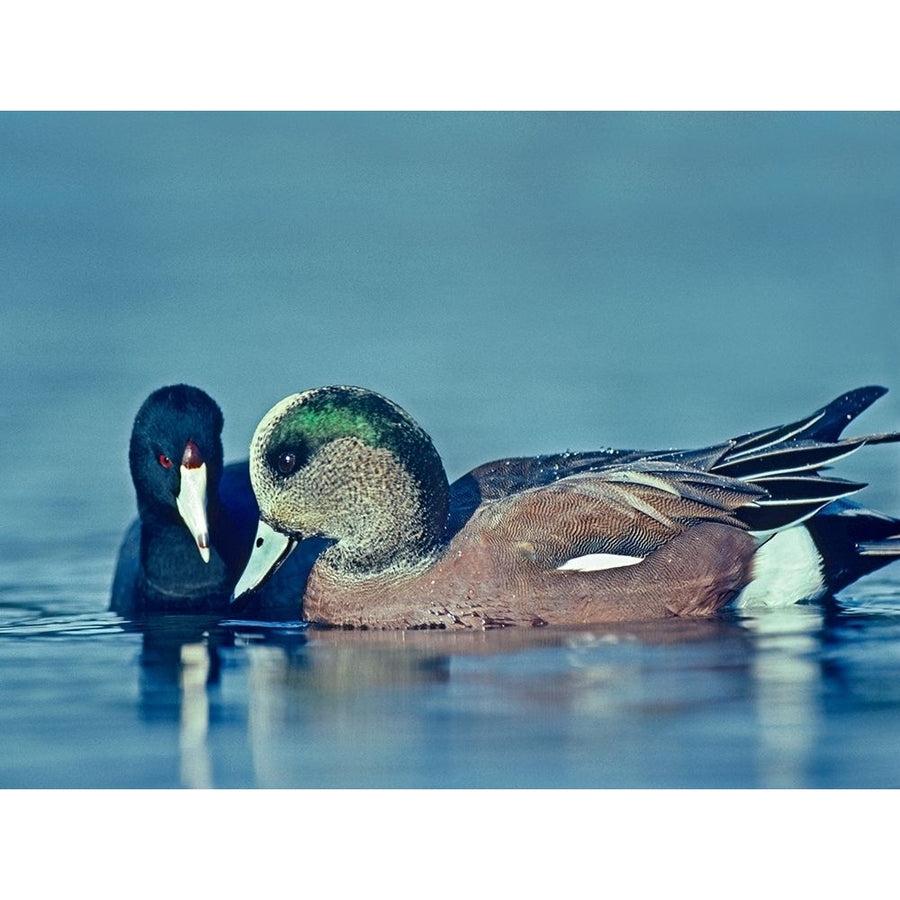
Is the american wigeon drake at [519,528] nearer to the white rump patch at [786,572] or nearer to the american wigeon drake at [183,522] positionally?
the white rump patch at [786,572]

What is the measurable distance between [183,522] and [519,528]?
140cm

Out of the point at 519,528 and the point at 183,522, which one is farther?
the point at 183,522

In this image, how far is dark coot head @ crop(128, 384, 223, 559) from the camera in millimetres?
8773

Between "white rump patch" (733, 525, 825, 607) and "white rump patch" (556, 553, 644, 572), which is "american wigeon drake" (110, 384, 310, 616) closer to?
"white rump patch" (556, 553, 644, 572)

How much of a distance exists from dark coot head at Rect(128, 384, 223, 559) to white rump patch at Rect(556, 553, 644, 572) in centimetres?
138

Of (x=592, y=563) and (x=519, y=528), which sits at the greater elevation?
(x=519, y=528)

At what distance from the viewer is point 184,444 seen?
28.8 feet

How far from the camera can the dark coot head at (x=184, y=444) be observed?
8.77 meters

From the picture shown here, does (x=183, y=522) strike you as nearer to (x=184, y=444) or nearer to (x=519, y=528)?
(x=184, y=444)

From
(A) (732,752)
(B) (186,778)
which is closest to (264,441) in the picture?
(B) (186,778)

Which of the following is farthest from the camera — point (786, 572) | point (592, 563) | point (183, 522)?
point (183, 522)

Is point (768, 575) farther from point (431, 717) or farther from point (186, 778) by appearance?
point (186, 778)

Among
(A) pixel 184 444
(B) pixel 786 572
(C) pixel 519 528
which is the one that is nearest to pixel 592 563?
(C) pixel 519 528

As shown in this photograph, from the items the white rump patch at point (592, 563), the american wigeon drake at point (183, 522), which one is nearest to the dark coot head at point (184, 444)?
the american wigeon drake at point (183, 522)
